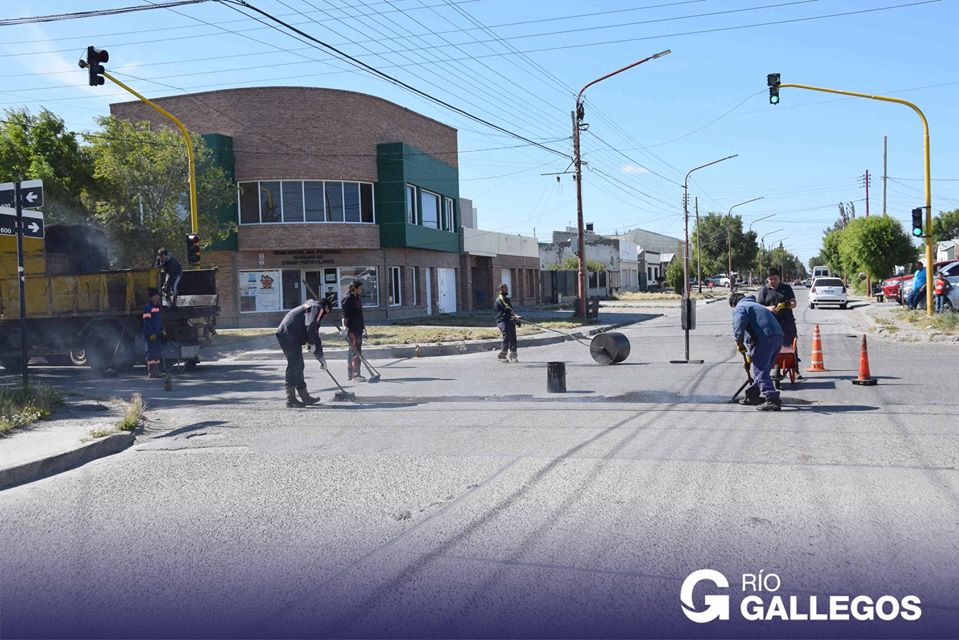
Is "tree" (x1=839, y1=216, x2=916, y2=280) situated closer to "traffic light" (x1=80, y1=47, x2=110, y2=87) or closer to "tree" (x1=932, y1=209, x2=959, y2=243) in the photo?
"traffic light" (x1=80, y1=47, x2=110, y2=87)

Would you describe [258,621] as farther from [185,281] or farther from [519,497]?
[185,281]

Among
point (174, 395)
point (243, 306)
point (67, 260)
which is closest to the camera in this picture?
point (174, 395)

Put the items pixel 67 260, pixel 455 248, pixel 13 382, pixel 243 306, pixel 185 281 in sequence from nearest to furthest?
pixel 13 382 < pixel 185 281 < pixel 67 260 < pixel 243 306 < pixel 455 248

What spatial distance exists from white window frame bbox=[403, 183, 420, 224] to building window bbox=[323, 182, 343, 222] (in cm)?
269

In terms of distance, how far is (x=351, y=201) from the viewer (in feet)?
113

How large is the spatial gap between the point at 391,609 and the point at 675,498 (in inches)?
107

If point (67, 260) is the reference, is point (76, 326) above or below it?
below

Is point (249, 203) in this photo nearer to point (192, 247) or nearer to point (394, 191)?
point (394, 191)

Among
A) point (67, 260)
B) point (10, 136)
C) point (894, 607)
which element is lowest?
point (894, 607)

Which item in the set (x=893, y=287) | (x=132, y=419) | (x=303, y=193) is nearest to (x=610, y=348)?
(x=132, y=419)

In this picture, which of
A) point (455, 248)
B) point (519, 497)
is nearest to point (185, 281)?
point (519, 497)

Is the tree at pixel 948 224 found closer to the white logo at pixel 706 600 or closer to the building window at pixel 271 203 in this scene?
the building window at pixel 271 203

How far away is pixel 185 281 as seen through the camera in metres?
17.7

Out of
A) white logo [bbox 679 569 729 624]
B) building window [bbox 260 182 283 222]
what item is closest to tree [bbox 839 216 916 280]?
building window [bbox 260 182 283 222]
